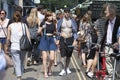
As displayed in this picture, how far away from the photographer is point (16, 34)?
10336 mm

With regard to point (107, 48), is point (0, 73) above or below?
above

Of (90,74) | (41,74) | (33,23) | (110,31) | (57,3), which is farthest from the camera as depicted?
(57,3)

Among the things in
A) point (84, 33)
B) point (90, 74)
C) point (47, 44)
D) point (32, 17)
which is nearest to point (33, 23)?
point (32, 17)

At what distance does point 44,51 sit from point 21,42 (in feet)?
5.79

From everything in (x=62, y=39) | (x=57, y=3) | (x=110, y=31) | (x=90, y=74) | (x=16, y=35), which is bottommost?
(x=57, y=3)

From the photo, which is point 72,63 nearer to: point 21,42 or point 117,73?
point 21,42

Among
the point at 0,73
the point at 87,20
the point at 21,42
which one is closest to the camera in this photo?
the point at 0,73

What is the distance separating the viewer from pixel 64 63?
1283 cm

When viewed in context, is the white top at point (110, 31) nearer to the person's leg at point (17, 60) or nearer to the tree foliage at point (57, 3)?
the person's leg at point (17, 60)

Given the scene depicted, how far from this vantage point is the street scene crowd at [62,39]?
8219mm

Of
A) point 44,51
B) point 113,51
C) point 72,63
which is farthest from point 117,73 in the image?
point 72,63

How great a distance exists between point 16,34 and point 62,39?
220cm

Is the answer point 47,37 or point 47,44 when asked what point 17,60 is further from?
point 47,37

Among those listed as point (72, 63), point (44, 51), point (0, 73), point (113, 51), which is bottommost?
point (72, 63)
